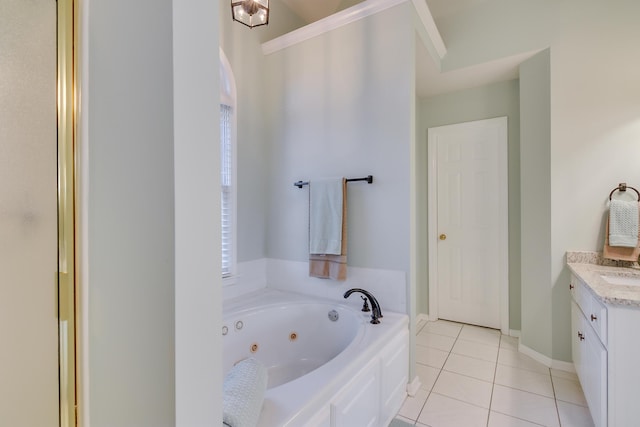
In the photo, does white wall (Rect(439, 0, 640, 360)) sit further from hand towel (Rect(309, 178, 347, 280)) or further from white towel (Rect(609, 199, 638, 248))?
hand towel (Rect(309, 178, 347, 280))

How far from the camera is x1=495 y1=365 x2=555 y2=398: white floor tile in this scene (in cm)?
216

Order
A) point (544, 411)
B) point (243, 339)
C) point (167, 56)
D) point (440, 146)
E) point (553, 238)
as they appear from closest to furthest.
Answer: point (167, 56) < point (544, 411) < point (243, 339) < point (553, 238) < point (440, 146)

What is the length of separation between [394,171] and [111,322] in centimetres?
185

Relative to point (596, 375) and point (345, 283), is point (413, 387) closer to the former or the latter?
point (345, 283)

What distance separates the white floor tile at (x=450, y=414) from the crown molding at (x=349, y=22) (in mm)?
2713

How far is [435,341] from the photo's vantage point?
2.96 m

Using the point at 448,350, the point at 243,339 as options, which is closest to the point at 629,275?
the point at 448,350

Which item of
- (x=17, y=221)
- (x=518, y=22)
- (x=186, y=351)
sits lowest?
(x=186, y=351)

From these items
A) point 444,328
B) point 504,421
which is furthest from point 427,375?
point 444,328

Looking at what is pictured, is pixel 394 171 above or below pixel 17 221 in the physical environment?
above

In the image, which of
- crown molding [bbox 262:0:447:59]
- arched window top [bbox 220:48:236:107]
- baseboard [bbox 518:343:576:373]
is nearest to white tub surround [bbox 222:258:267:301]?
arched window top [bbox 220:48:236:107]

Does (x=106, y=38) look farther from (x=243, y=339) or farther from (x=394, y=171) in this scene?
(x=243, y=339)

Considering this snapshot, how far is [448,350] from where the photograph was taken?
9.10 feet

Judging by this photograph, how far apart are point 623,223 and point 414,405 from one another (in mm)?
1954
